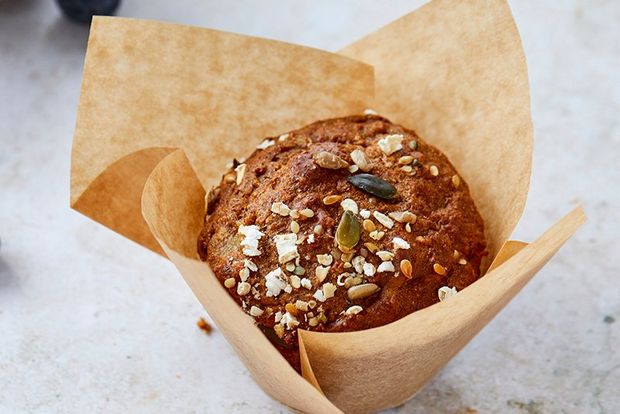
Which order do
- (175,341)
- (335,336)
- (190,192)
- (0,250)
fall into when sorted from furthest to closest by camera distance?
(0,250) → (175,341) → (190,192) → (335,336)

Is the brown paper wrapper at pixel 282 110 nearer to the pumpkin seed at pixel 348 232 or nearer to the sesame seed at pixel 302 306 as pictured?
the sesame seed at pixel 302 306

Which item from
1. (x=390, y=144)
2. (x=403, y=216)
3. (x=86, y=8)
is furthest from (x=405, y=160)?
(x=86, y=8)

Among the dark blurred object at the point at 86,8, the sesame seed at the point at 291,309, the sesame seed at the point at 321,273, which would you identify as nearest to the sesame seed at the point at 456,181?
the sesame seed at the point at 321,273

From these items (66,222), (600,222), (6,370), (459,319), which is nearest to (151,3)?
(66,222)

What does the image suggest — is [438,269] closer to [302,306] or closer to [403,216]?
[403,216]

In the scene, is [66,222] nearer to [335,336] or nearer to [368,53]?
[368,53]

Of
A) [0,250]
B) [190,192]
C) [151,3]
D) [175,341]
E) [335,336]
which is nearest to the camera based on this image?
[335,336]
